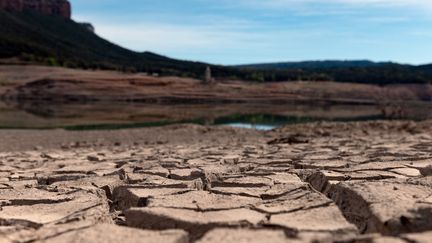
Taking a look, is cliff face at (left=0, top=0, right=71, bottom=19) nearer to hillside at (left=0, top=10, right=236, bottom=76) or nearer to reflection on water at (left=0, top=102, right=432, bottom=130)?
hillside at (left=0, top=10, right=236, bottom=76)

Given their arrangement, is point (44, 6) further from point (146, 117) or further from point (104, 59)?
point (146, 117)

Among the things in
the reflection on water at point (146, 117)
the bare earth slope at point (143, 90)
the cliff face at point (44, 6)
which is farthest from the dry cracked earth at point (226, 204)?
the cliff face at point (44, 6)

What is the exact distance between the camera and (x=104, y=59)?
82375mm

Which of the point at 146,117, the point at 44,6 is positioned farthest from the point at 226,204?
the point at 44,6

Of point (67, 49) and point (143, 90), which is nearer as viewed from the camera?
point (143, 90)

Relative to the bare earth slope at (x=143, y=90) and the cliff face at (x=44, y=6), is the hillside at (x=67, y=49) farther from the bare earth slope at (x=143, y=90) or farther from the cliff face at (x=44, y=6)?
the bare earth slope at (x=143, y=90)

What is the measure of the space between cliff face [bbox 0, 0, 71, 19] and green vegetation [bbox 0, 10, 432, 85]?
332 cm

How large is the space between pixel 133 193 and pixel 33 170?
2.29 meters

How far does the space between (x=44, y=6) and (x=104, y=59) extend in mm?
33013

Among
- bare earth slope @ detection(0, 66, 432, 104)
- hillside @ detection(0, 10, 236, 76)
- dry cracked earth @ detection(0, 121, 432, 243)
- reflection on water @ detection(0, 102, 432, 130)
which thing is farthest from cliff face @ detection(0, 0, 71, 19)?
dry cracked earth @ detection(0, 121, 432, 243)

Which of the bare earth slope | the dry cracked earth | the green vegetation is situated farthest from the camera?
the green vegetation

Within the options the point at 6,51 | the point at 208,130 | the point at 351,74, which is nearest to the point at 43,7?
the point at 6,51

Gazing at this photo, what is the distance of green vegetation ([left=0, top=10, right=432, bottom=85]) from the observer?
218 ft

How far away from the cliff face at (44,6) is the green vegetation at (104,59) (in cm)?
332
